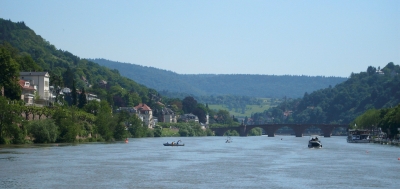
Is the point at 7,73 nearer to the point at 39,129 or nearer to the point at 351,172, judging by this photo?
the point at 39,129

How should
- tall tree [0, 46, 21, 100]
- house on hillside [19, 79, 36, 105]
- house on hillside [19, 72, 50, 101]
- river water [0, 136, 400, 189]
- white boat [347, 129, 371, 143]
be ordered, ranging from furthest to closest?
white boat [347, 129, 371, 143], house on hillside [19, 72, 50, 101], house on hillside [19, 79, 36, 105], tall tree [0, 46, 21, 100], river water [0, 136, 400, 189]

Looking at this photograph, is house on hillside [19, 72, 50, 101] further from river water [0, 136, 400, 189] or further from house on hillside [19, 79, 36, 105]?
river water [0, 136, 400, 189]

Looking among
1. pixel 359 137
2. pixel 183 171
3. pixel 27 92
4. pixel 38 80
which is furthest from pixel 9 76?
pixel 359 137

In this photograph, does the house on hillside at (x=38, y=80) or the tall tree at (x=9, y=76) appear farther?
the house on hillside at (x=38, y=80)

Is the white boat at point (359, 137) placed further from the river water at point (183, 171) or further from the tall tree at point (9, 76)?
the tall tree at point (9, 76)

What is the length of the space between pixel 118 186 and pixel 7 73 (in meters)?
63.9

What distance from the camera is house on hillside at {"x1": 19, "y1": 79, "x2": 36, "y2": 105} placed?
130250mm

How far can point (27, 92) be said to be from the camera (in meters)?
133

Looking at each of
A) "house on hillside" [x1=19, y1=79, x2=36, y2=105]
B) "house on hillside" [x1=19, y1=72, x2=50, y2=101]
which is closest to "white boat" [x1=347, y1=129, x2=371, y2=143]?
"house on hillside" [x1=19, y1=72, x2=50, y2=101]

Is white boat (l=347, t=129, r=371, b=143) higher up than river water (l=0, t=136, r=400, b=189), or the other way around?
white boat (l=347, t=129, r=371, b=143)

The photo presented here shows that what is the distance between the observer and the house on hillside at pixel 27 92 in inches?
5128

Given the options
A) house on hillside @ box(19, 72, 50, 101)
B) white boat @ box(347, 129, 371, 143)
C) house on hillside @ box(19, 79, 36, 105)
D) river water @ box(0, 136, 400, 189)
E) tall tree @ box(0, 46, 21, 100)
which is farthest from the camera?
white boat @ box(347, 129, 371, 143)

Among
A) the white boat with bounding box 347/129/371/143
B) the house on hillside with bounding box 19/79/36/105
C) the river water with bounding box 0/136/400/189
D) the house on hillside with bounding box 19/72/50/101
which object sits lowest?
the river water with bounding box 0/136/400/189

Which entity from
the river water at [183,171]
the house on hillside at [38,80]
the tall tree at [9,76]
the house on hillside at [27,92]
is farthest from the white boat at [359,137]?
the tall tree at [9,76]
